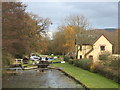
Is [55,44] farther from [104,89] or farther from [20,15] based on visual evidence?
[104,89]

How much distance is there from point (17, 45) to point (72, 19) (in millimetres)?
44629

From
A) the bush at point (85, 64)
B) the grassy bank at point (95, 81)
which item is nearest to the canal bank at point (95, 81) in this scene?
the grassy bank at point (95, 81)

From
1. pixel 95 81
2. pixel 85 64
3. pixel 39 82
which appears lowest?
pixel 39 82

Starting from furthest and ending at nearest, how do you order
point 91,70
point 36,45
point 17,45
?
point 36,45
point 91,70
point 17,45

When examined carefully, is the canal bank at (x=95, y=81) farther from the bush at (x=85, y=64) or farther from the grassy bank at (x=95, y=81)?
the bush at (x=85, y=64)

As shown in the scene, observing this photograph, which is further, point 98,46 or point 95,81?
point 98,46

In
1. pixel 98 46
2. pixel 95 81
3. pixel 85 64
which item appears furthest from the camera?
pixel 98 46

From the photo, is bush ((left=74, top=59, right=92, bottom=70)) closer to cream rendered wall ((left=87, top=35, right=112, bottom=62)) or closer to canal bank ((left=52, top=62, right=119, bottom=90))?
canal bank ((left=52, top=62, right=119, bottom=90))

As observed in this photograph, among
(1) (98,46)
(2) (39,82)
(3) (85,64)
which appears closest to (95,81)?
(2) (39,82)

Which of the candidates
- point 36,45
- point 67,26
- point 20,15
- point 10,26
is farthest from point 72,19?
point 10,26

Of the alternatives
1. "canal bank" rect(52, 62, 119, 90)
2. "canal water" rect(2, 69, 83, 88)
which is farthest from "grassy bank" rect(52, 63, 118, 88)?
"canal water" rect(2, 69, 83, 88)

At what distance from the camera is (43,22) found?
57.8 m

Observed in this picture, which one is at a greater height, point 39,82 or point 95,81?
point 95,81

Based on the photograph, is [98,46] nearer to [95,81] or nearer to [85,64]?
[85,64]
